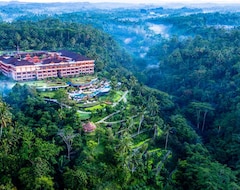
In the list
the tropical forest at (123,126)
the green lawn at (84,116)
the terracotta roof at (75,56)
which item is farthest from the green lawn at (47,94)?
the terracotta roof at (75,56)

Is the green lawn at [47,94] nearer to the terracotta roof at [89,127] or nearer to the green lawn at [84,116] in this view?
the green lawn at [84,116]

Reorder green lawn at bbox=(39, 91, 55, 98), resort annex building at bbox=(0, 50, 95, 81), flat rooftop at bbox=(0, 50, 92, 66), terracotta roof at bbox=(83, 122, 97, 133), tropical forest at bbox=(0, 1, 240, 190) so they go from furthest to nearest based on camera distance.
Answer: flat rooftop at bbox=(0, 50, 92, 66) → resort annex building at bbox=(0, 50, 95, 81) → green lawn at bbox=(39, 91, 55, 98) → terracotta roof at bbox=(83, 122, 97, 133) → tropical forest at bbox=(0, 1, 240, 190)

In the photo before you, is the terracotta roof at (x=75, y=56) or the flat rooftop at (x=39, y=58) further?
the terracotta roof at (x=75, y=56)

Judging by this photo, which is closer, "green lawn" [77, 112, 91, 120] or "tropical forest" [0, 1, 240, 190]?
"tropical forest" [0, 1, 240, 190]

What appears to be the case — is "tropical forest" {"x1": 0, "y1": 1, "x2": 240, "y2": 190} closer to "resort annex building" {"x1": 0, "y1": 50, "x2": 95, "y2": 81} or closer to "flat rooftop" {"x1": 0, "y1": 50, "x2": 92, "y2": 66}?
"resort annex building" {"x1": 0, "y1": 50, "x2": 95, "y2": 81}

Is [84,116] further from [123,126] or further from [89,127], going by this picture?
[123,126]

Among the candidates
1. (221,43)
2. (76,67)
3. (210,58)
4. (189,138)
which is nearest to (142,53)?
(221,43)

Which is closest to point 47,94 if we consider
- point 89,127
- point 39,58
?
point 89,127

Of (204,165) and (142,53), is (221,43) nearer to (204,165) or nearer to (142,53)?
(142,53)

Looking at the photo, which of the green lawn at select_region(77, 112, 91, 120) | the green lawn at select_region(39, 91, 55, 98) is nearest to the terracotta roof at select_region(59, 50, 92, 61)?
the green lawn at select_region(39, 91, 55, 98)
